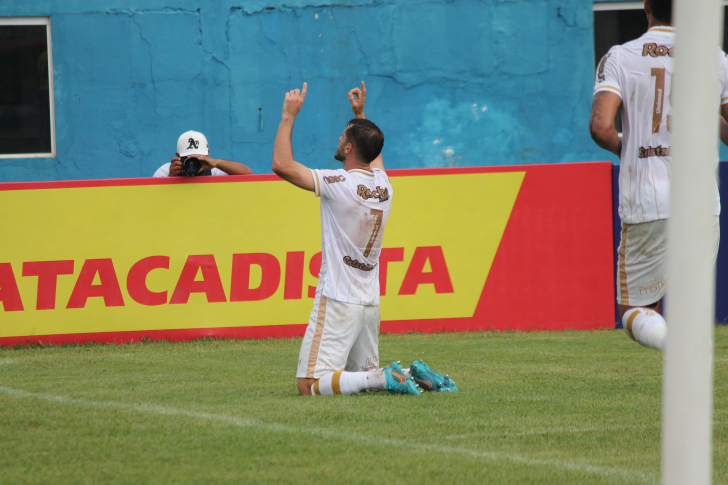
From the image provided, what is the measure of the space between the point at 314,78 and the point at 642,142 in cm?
860

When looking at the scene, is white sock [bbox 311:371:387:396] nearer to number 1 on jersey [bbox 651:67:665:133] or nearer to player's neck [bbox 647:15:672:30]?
number 1 on jersey [bbox 651:67:665:133]

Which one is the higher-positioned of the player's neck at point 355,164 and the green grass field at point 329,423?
the player's neck at point 355,164

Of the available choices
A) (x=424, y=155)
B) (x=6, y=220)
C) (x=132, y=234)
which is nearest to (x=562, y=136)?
(x=424, y=155)

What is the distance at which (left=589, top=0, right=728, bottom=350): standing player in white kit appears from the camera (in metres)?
4.38

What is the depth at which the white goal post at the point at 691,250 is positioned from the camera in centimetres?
215

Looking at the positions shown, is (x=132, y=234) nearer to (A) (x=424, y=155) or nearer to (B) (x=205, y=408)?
(B) (x=205, y=408)

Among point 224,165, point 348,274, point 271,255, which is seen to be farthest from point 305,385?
point 224,165

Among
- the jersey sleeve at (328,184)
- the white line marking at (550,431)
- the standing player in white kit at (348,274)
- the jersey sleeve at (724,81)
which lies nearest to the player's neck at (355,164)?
the standing player in white kit at (348,274)

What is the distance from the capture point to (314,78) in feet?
41.2

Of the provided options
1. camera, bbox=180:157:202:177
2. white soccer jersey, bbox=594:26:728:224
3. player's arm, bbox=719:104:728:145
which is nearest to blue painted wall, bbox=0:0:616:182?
camera, bbox=180:157:202:177

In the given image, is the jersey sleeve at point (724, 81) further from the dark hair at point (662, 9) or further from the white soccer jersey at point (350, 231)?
the white soccer jersey at point (350, 231)

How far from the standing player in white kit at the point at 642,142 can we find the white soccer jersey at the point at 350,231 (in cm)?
164

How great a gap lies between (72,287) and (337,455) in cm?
545

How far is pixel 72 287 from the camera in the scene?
8508 mm
